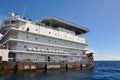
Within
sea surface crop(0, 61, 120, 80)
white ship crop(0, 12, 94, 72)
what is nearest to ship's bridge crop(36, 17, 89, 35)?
white ship crop(0, 12, 94, 72)

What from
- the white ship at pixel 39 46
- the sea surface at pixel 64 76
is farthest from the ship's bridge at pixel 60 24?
the sea surface at pixel 64 76

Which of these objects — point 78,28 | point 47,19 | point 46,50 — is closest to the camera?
point 46,50

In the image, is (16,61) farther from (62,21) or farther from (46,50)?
(62,21)

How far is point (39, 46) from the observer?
34.2 metres

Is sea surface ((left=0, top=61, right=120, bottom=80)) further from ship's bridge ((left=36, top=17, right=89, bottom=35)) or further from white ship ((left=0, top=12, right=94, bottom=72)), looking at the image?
ship's bridge ((left=36, top=17, right=89, bottom=35))

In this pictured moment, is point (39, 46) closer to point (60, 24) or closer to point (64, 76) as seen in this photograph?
point (64, 76)

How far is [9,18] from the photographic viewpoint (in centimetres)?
3309

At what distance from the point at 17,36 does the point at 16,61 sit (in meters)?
5.43

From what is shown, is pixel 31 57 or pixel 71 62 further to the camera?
pixel 71 62

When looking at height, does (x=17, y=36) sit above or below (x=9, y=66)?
above

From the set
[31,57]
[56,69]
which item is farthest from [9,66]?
[56,69]

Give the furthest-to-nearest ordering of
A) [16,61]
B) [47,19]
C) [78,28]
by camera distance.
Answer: [78,28], [47,19], [16,61]

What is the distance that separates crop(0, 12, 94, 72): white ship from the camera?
96.9ft

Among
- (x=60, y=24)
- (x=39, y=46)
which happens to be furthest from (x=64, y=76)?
(x=60, y=24)
